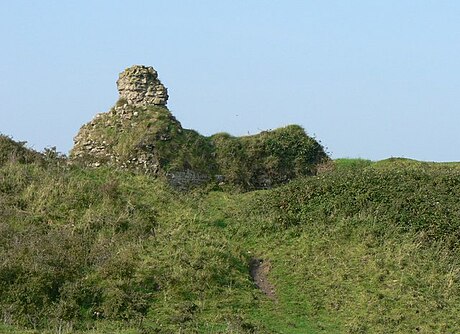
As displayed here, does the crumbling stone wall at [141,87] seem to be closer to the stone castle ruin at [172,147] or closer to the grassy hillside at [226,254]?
the stone castle ruin at [172,147]

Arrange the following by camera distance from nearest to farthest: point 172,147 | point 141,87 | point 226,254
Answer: point 226,254 < point 172,147 < point 141,87

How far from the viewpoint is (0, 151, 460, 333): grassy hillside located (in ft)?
54.5

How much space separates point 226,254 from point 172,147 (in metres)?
9.76

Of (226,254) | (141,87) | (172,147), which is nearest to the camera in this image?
(226,254)

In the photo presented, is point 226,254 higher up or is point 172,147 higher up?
point 172,147

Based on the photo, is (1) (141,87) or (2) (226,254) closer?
(2) (226,254)

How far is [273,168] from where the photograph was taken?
2989 cm

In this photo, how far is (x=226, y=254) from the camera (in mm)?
19703

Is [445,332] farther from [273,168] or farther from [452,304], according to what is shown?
[273,168]

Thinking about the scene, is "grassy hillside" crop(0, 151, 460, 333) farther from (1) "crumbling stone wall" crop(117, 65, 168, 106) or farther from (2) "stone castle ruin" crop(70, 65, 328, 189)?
(1) "crumbling stone wall" crop(117, 65, 168, 106)

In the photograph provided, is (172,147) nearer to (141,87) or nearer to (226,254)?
(141,87)

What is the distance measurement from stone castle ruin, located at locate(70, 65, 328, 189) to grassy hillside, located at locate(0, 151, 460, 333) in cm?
276

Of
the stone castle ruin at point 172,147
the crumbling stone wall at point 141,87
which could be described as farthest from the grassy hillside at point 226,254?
the crumbling stone wall at point 141,87

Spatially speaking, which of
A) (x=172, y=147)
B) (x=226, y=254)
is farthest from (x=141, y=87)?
(x=226, y=254)
